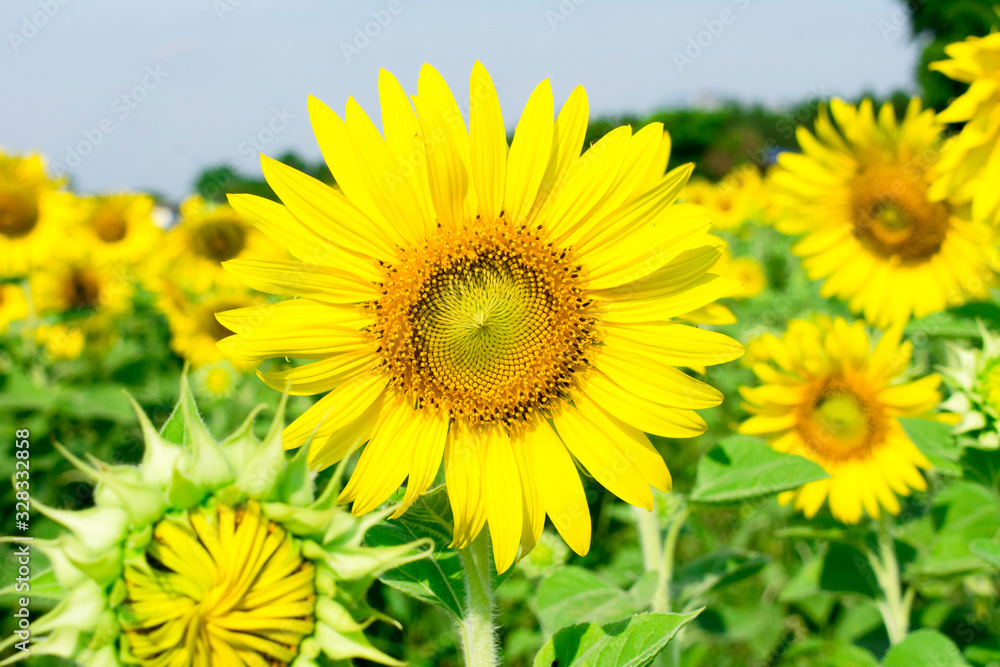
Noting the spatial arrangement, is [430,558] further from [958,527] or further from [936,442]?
[958,527]

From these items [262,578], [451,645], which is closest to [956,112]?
[262,578]

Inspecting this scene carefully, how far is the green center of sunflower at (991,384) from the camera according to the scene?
2598 mm

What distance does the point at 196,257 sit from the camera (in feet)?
22.6

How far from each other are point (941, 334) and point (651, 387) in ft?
7.73

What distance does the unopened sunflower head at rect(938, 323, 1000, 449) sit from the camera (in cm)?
262

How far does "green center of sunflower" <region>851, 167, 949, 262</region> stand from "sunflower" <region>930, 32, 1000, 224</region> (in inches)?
84.6

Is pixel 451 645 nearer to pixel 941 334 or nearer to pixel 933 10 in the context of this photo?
pixel 941 334

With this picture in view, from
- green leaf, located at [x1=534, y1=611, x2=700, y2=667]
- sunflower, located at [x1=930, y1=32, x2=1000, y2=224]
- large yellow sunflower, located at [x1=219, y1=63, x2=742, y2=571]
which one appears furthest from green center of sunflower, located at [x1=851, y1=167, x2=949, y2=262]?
green leaf, located at [x1=534, y1=611, x2=700, y2=667]

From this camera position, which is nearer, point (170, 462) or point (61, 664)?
point (170, 462)

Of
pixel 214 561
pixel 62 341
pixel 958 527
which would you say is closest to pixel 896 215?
pixel 958 527

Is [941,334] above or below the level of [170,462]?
below

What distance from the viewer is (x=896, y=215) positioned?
466 cm

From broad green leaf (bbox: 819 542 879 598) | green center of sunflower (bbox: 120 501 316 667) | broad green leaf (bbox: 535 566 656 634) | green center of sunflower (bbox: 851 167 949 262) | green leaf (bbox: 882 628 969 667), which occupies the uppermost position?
green center of sunflower (bbox: 851 167 949 262)

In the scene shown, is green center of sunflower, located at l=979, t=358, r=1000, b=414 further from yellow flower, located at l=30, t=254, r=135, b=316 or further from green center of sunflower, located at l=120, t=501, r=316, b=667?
yellow flower, located at l=30, t=254, r=135, b=316
